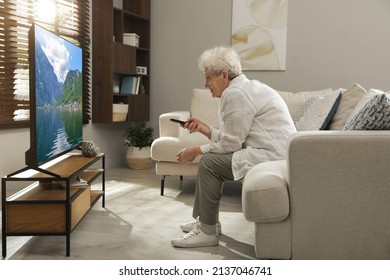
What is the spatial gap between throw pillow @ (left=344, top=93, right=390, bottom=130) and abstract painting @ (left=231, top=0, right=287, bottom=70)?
2.97 m

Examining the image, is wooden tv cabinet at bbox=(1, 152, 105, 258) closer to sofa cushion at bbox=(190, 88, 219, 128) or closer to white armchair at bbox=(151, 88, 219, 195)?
white armchair at bbox=(151, 88, 219, 195)

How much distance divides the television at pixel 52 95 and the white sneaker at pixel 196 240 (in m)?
0.80

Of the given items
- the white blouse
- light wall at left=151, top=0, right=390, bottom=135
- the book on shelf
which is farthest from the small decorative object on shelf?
light wall at left=151, top=0, right=390, bottom=135

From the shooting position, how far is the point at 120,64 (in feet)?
15.3

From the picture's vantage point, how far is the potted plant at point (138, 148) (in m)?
Answer: 4.78

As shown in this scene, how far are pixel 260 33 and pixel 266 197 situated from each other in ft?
10.5

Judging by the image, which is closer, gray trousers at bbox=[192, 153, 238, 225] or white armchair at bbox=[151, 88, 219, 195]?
gray trousers at bbox=[192, 153, 238, 225]

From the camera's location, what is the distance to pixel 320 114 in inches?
116

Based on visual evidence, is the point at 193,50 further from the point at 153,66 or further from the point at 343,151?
the point at 343,151

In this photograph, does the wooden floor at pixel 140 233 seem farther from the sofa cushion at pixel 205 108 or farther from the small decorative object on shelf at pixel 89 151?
the sofa cushion at pixel 205 108

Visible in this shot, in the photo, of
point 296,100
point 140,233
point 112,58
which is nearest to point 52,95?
point 140,233

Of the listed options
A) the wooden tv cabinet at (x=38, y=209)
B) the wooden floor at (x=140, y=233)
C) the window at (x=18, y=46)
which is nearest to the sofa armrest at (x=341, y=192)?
the wooden floor at (x=140, y=233)

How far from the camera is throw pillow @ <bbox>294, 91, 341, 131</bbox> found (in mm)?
2869
